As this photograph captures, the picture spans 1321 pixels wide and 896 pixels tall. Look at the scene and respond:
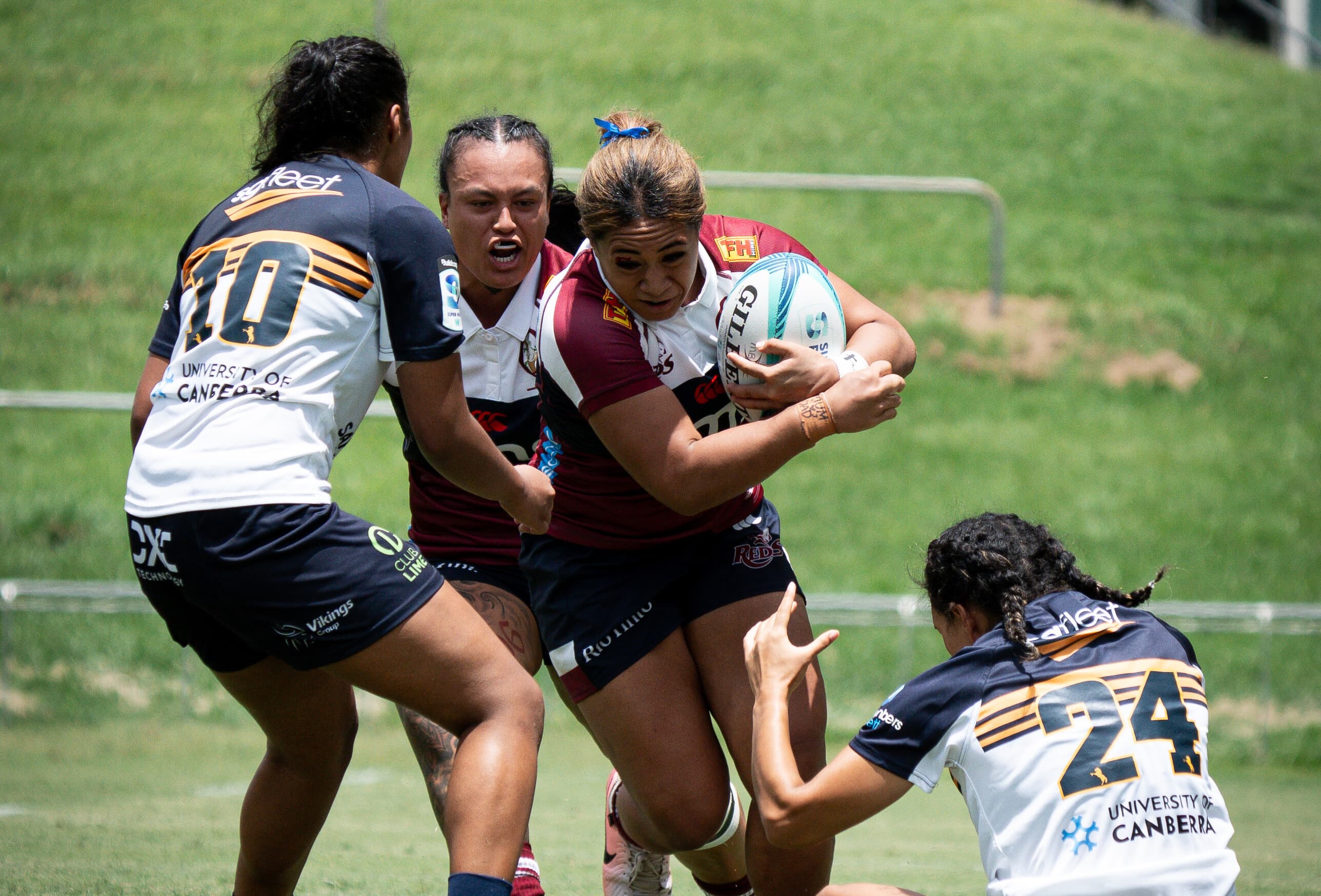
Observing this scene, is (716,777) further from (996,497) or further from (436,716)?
(996,497)

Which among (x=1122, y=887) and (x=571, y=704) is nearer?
(x=1122, y=887)

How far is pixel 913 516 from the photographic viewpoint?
456 inches

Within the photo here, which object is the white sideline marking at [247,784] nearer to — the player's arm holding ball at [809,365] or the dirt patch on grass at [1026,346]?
the player's arm holding ball at [809,365]

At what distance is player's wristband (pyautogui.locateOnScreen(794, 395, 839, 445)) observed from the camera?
10.3ft

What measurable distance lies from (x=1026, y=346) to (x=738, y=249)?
11303 mm

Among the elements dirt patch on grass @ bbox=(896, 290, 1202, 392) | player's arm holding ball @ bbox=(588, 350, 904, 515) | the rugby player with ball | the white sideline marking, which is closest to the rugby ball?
the rugby player with ball

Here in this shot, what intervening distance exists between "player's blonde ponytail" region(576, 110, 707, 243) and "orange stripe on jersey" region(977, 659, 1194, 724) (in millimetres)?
1406

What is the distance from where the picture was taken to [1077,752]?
244 cm

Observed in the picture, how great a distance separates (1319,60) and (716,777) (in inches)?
1023

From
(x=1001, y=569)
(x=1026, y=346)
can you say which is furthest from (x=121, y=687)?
(x=1026, y=346)

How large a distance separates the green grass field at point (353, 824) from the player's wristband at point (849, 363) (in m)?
2.00

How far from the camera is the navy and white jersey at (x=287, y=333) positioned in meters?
2.72

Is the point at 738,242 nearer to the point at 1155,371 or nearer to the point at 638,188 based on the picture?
the point at 638,188

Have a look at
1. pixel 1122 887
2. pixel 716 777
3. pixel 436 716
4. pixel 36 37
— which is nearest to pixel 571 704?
pixel 716 777
